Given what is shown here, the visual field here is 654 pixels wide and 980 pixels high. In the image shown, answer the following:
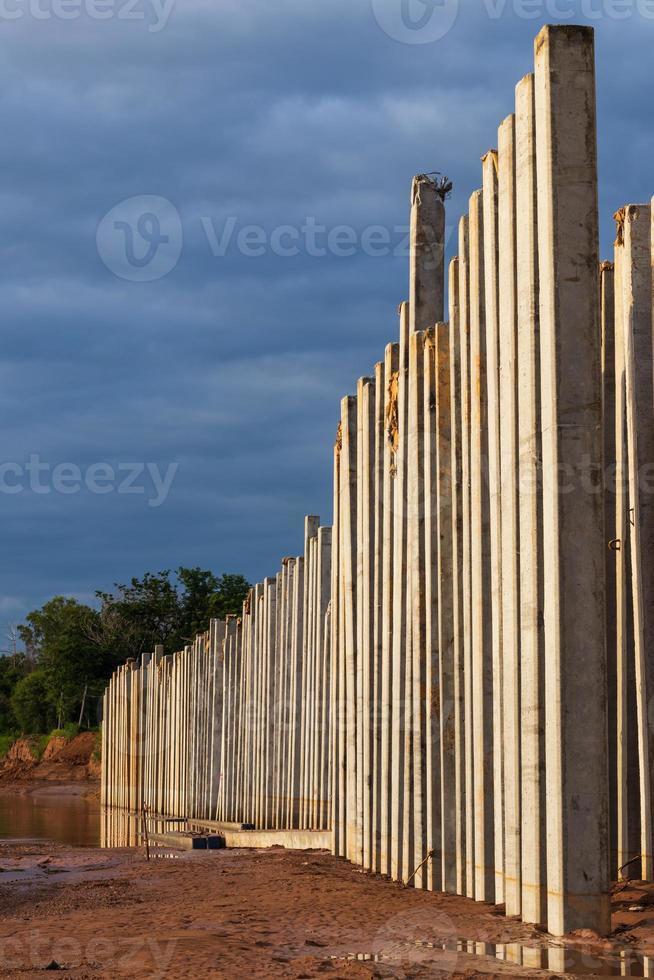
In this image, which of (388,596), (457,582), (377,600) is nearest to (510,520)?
(457,582)

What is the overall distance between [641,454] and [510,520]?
36.0 inches

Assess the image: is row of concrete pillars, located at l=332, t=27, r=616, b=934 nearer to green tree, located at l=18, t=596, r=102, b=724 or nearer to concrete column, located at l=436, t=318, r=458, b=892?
concrete column, located at l=436, t=318, r=458, b=892

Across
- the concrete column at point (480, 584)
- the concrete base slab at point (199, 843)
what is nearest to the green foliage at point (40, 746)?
the concrete base slab at point (199, 843)

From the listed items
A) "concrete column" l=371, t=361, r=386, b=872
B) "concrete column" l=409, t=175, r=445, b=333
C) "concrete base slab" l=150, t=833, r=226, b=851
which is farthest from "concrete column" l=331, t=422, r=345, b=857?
"concrete base slab" l=150, t=833, r=226, b=851

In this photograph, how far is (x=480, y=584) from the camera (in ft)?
23.7

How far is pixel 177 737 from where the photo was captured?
65.4 ft

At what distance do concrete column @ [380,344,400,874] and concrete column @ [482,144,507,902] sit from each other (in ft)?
6.72

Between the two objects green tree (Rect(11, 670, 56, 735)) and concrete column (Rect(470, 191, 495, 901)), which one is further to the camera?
green tree (Rect(11, 670, 56, 735))

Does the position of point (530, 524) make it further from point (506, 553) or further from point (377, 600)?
point (377, 600)

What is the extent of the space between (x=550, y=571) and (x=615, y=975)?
186 centimetres

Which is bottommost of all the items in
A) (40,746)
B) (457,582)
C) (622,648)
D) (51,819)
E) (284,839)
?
(40,746)

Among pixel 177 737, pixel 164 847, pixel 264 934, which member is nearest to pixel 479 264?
pixel 264 934

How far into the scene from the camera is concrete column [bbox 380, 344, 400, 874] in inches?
355

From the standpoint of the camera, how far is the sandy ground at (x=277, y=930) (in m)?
5.38
